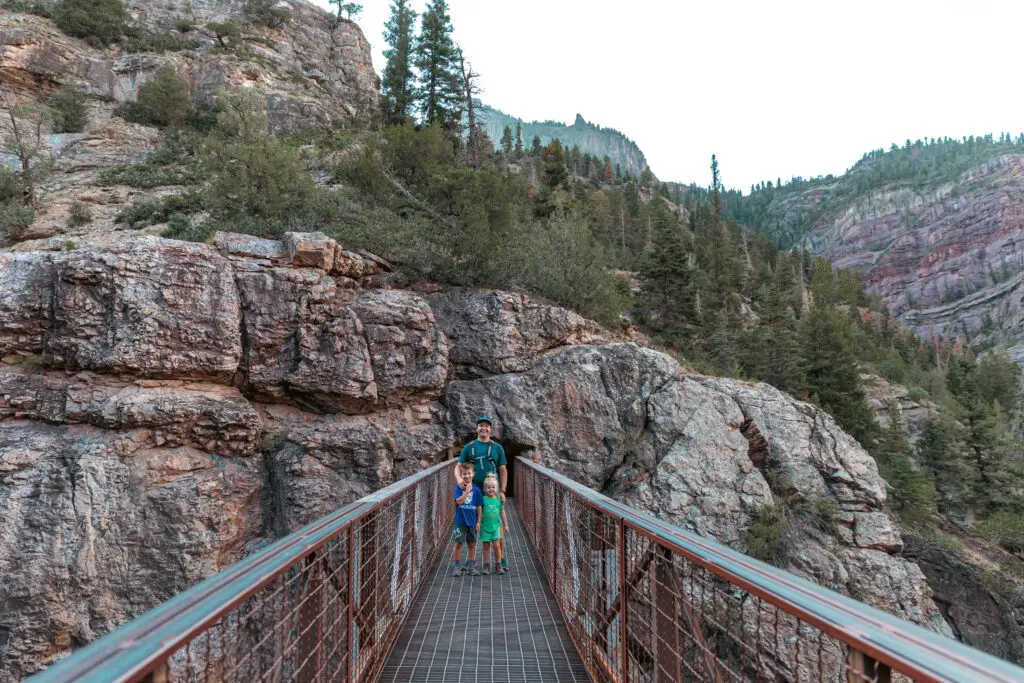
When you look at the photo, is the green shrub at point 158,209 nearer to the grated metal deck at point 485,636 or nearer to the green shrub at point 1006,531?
the grated metal deck at point 485,636

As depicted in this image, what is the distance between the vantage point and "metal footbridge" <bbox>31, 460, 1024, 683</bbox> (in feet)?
4.34

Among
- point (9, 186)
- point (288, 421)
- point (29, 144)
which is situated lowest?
point (288, 421)

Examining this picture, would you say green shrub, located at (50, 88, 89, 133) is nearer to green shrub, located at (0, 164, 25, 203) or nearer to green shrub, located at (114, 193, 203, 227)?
green shrub, located at (0, 164, 25, 203)

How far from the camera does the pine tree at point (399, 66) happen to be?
105ft

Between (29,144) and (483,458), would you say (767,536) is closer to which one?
(483,458)

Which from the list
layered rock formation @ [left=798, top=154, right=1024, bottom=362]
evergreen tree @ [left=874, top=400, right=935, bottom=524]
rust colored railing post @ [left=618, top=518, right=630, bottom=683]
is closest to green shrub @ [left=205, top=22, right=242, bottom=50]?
rust colored railing post @ [left=618, top=518, right=630, bottom=683]

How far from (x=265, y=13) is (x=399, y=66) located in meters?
10.9

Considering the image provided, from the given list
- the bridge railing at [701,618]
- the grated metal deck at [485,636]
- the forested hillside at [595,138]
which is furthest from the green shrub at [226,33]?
the forested hillside at [595,138]

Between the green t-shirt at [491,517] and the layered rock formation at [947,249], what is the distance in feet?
358

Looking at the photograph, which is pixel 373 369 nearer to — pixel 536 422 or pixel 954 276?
pixel 536 422

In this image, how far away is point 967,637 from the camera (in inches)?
744

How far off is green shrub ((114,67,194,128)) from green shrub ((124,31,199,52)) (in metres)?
4.49

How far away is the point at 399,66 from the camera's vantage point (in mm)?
33688

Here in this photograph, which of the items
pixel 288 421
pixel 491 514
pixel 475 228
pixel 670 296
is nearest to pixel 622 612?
pixel 491 514
